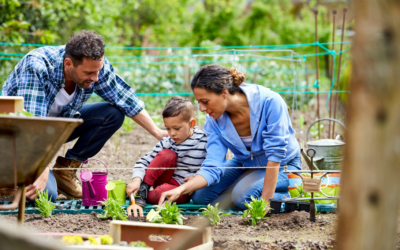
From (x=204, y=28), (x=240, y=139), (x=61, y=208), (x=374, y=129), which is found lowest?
(x=61, y=208)

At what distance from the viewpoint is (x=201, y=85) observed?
3.05m

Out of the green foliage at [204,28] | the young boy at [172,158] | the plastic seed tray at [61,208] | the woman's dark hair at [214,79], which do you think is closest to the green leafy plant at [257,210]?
the young boy at [172,158]

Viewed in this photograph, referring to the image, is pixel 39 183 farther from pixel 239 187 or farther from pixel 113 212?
pixel 239 187

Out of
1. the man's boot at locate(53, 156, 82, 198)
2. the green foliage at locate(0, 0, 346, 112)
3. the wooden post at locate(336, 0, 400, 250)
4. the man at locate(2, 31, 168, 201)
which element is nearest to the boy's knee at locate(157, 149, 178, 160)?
the man at locate(2, 31, 168, 201)

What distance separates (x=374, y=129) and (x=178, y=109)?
221 centimetres

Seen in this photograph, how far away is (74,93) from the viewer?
11.3 feet

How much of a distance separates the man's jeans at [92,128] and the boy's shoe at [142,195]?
0.66 meters

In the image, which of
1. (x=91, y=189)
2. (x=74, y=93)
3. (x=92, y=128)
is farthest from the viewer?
(x=92, y=128)

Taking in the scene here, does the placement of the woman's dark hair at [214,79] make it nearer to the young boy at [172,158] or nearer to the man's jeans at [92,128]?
the young boy at [172,158]

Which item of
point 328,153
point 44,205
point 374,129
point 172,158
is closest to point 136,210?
point 172,158

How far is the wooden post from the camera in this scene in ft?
3.79

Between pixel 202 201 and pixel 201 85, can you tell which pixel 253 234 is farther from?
pixel 201 85

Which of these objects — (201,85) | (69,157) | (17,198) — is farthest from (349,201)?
(69,157)

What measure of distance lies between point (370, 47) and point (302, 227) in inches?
74.7
